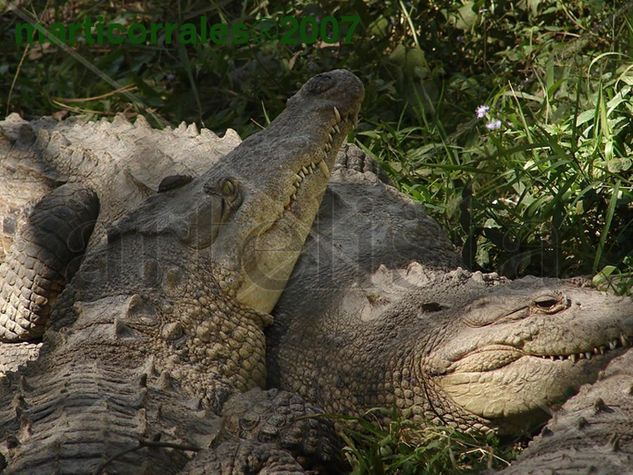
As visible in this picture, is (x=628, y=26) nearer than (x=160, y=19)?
Yes

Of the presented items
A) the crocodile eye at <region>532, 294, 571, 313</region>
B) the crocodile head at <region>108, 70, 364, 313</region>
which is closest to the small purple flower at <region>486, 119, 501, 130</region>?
the crocodile head at <region>108, 70, 364, 313</region>

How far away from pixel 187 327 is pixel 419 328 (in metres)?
0.93

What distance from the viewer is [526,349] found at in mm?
3543

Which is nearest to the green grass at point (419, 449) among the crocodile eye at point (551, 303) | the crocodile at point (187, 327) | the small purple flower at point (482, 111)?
the crocodile at point (187, 327)

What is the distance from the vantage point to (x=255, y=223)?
14.6 feet

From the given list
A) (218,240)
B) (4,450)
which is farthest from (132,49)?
(4,450)

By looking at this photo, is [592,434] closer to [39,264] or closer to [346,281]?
[346,281]

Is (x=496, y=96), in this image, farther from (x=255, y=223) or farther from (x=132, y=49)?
(x=132, y=49)

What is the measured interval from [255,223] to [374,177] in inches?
40.2

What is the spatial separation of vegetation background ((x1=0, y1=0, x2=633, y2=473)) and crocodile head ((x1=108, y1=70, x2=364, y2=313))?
0.75 m

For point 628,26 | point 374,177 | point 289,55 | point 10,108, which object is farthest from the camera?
point 10,108

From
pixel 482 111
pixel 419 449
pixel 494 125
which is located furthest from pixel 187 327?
pixel 482 111

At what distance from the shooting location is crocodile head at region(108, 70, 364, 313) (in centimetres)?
445

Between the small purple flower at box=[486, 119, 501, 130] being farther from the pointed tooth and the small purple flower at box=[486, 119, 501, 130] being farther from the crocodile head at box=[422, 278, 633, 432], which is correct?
the crocodile head at box=[422, 278, 633, 432]
